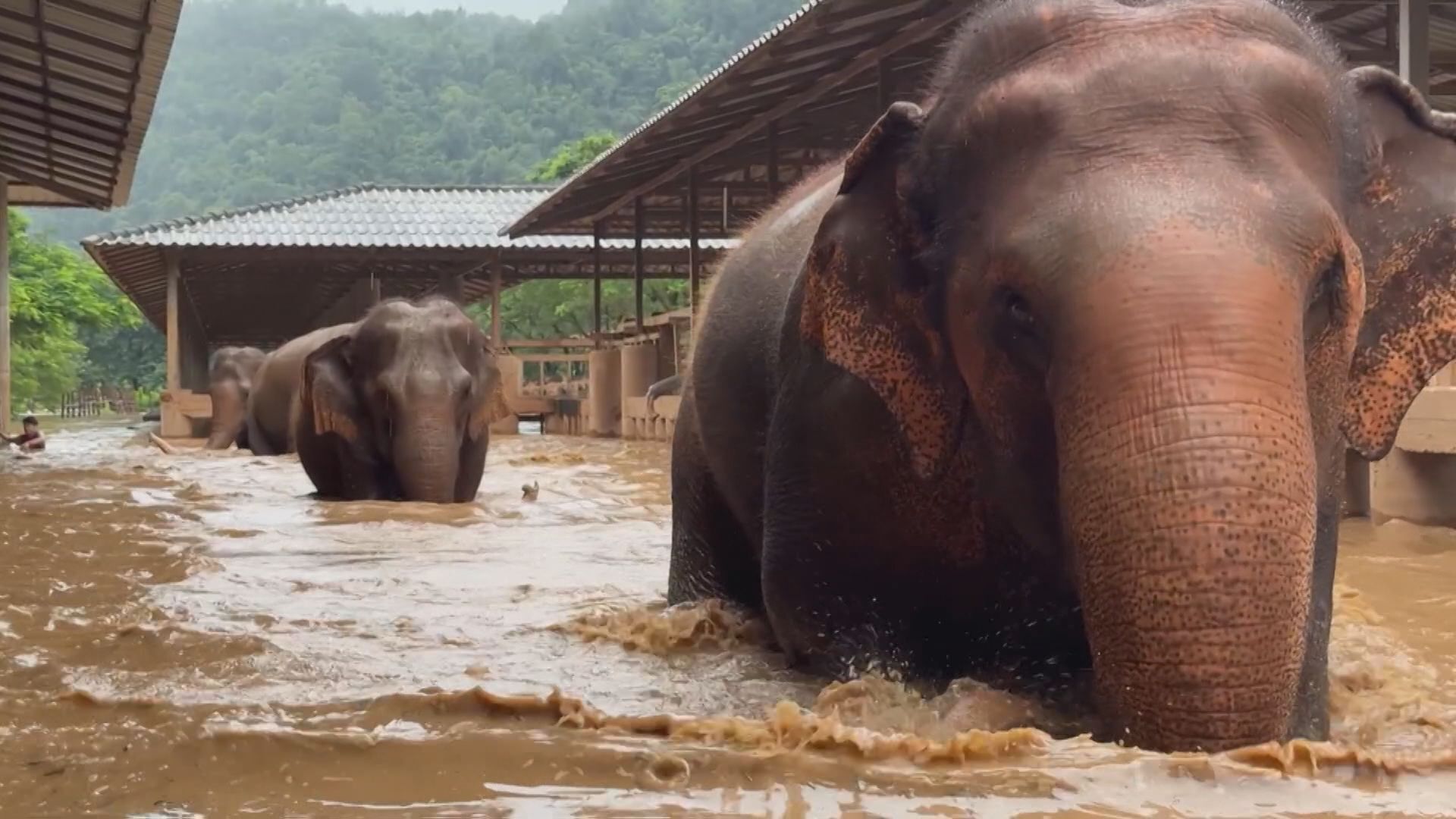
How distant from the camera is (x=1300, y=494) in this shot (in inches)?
97.6

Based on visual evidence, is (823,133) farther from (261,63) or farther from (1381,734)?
(261,63)

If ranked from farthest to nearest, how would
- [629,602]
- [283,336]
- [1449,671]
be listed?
[283,336], [629,602], [1449,671]

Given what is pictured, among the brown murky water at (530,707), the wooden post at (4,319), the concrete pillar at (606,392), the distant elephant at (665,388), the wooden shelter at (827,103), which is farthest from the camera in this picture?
the concrete pillar at (606,392)

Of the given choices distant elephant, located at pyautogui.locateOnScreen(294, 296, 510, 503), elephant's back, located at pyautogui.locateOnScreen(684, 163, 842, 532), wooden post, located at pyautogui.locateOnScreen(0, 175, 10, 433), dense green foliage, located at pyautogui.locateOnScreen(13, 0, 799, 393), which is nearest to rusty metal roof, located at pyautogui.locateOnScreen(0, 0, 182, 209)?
wooden post, located at pyautogui.locateOnScreen(0, 175, 10, 433)

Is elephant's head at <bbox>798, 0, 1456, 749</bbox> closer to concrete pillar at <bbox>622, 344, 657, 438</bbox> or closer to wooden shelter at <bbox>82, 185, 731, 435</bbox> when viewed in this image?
concrete pillar at <bbox>622, 344, 657, 438</bbox>

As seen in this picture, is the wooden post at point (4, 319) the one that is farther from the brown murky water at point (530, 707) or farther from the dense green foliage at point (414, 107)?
the dense green foliage at point (414, 107)

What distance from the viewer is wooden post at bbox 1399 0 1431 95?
8.80m

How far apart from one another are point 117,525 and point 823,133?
11.0 meters

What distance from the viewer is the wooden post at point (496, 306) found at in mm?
24203

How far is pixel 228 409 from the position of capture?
2198 cm

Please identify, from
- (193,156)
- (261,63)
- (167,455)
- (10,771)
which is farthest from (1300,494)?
(261,63)

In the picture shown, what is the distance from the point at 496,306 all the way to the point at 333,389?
15058 mm

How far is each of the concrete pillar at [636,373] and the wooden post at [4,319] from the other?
297 inches

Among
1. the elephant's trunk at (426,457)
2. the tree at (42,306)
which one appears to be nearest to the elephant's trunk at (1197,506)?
the elephant's trunk at (426,457)
